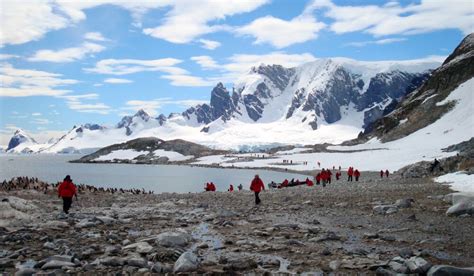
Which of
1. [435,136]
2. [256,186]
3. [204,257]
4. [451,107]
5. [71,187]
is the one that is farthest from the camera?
[451,107]

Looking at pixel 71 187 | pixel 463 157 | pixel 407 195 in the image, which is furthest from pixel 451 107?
pixel 71 187

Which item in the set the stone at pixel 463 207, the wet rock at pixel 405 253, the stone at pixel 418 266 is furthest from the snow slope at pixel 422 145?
the stone at pixel 418 266

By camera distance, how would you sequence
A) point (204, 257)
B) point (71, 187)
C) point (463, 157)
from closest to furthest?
point (204, 257) → point (71, 187) → point (463, 157)

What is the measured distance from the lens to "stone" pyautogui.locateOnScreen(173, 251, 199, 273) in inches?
375

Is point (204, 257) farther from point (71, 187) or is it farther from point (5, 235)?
point (71, 187)

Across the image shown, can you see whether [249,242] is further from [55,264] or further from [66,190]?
[66,190]

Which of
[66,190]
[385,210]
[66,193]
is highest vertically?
[66,190]

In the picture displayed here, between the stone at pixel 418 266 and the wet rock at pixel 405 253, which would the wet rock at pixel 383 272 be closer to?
the stone at pixel 418 266

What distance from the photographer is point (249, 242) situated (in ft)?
41.4

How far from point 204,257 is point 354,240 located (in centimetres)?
480

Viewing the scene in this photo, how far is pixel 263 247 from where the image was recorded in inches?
476

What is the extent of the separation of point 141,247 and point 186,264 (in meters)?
2.36

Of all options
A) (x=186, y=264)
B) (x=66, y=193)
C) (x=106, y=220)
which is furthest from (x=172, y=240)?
(x=66, y=193)

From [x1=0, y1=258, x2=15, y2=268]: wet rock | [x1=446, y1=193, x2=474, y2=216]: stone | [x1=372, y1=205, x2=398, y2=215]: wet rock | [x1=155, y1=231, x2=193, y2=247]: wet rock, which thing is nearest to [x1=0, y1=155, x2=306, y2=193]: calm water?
[x1=372, y1=205, x2=398, y2=215]: wet rock
